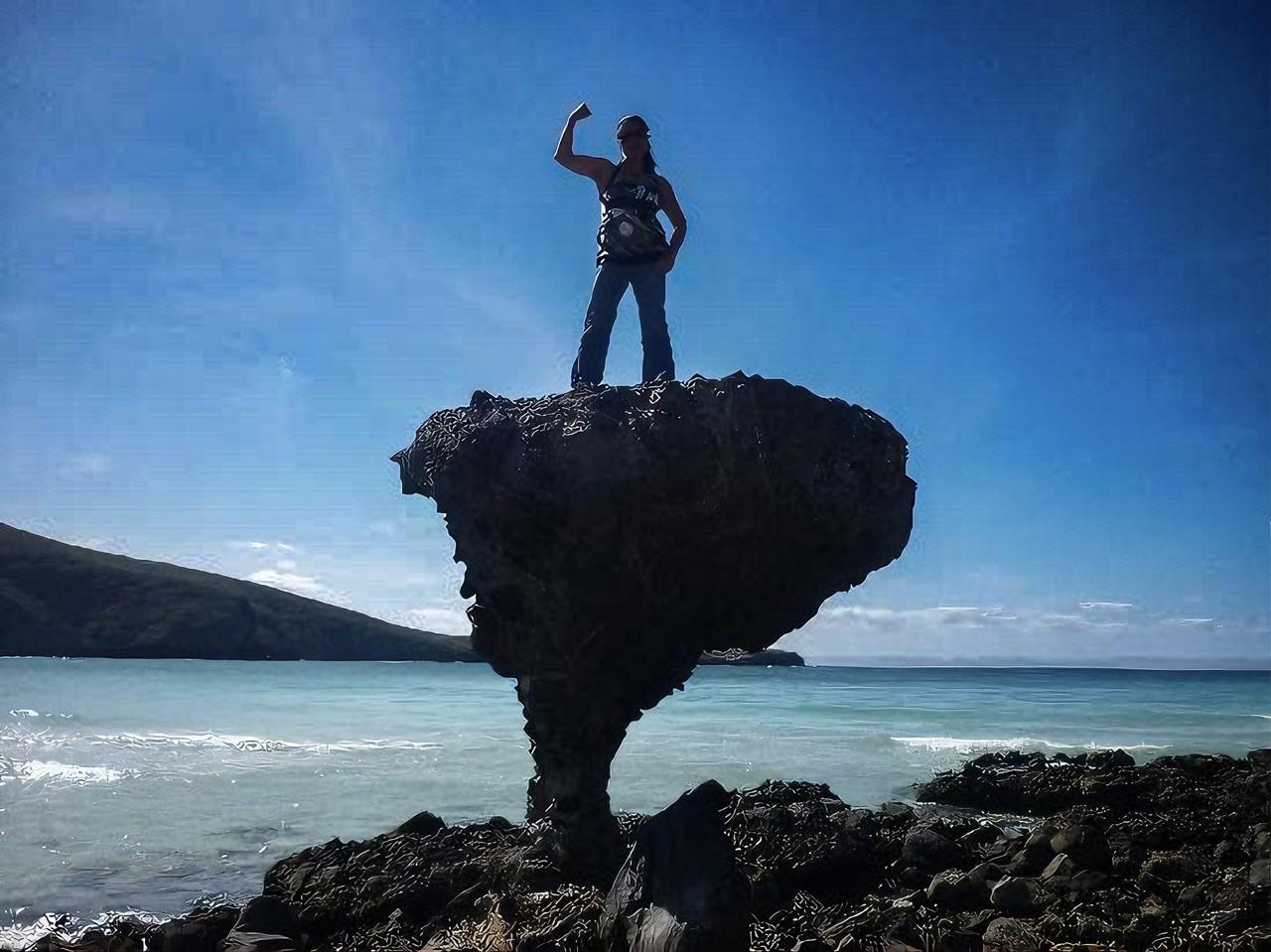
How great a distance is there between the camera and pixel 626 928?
4.71 m

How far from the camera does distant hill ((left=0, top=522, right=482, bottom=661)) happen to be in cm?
6588

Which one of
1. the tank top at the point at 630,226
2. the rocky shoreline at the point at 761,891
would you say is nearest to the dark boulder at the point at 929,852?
the rocky shoreline at the point at 761,891

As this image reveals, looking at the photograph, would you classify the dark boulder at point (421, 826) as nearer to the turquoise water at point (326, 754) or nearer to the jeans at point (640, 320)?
the turquoise water at point (326, 754)

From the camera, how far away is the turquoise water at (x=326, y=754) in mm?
10398

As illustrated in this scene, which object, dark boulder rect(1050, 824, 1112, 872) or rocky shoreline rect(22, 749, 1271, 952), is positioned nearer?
rocky shoreline rect(22, 749, 1271, 952)

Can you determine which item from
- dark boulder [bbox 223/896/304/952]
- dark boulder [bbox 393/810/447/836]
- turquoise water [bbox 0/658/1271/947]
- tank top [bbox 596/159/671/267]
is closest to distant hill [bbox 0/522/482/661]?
turquoise water [bbox 0/658/1271/947]

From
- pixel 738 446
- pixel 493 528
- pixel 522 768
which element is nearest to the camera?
pixel 738 446

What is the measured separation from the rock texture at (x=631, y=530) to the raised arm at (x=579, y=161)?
6.48ft

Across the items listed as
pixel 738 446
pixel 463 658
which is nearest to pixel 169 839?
pixel 738 446

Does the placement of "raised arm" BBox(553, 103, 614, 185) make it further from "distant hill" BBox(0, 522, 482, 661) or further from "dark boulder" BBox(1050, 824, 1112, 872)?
"distant hill" BBox(0, 522, 482, 661)

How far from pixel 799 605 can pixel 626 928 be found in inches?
104

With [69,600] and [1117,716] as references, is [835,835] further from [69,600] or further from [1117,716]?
[69,600]

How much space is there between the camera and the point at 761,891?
6.16 m

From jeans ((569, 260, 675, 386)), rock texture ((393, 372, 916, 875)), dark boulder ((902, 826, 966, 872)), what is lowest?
dark boulder ((902, 826, 966, 872))
